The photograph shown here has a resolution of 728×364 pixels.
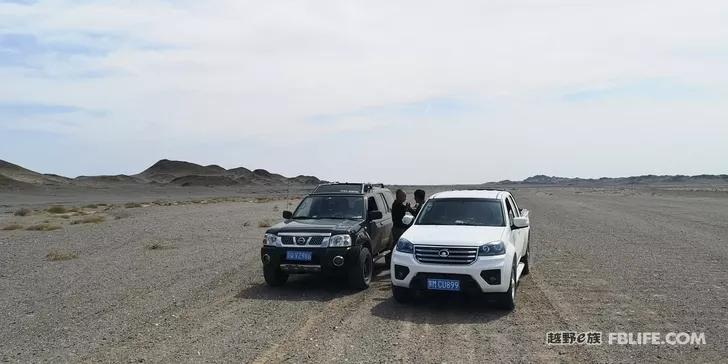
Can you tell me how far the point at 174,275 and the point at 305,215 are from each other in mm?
2944

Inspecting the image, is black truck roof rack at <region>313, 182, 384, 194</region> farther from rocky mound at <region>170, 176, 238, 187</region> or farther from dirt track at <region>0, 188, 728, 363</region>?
rocky mound at <region>170, 176, 238, 187</region>

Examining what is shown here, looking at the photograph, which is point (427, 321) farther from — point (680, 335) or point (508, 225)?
point (680, 335)

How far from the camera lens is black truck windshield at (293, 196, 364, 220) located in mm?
11656

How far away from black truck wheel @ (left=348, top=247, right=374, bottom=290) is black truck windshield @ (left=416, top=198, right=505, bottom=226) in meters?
1.12

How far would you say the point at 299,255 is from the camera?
33.5ft

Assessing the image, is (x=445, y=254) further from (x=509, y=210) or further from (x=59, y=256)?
(x=59, y=256)

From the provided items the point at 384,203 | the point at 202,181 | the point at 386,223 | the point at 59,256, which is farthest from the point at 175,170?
the point at 386,223

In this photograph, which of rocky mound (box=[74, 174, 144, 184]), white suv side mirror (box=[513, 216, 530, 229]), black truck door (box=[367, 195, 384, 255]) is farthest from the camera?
rocky mound (box=[74, 174, 144, 184])

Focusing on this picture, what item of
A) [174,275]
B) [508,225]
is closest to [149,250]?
[174,275]

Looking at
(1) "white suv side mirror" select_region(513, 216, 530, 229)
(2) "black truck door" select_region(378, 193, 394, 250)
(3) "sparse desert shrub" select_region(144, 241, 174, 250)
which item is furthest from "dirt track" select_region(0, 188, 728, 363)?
(3) "sparse desert shrub" select_region(144, 241, 174, 250)

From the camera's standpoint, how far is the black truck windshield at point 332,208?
1166 centimetres

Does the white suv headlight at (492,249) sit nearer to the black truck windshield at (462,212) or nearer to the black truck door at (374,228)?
the black truck windshield at (462,212)

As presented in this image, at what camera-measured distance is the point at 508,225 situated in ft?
32.0

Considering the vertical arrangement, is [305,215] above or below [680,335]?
above
